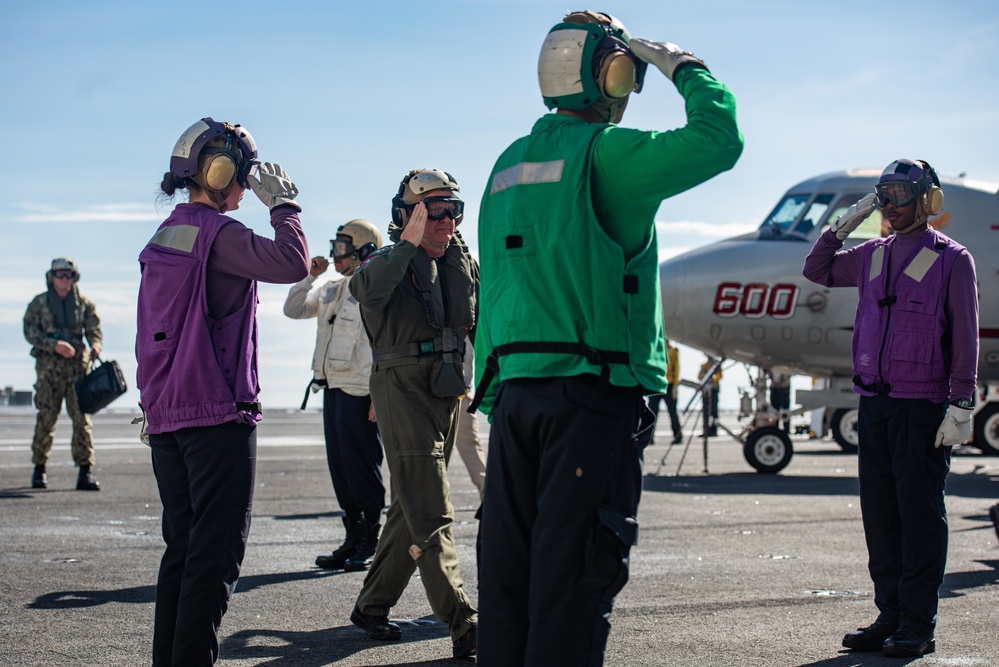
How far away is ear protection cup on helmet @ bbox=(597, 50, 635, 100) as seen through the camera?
3619 millimetres

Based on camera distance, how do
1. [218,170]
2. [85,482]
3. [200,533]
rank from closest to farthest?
[200,533], [218,170], [85,482]

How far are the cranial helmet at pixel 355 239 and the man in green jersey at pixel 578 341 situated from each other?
4414 millimetres

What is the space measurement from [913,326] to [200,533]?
326cm

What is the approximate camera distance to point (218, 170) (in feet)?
14.9

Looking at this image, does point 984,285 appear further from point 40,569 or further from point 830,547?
point 40,569

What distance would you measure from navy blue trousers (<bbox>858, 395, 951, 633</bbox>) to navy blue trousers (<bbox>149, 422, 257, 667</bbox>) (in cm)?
287

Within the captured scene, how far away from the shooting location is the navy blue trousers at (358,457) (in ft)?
26.2

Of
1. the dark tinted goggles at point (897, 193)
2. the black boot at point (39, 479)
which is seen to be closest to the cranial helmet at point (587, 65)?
the dark tinted goggles at point (897, 193)

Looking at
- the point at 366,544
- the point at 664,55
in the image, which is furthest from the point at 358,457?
the point at 664,55

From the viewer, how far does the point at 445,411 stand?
18.6ft

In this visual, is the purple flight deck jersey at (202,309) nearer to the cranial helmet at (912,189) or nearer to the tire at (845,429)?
the cranial helmet at (912,189)

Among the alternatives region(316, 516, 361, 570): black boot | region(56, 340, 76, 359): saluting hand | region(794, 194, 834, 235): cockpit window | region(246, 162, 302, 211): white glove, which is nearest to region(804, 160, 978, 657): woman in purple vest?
region(246, 162, 302, 211): white glove

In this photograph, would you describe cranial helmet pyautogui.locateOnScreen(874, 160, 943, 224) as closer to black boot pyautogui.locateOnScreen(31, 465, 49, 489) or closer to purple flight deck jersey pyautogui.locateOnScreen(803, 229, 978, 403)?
purple flight deck jersey pyautogui.locateOnScreen(803, 229, 978, 403)

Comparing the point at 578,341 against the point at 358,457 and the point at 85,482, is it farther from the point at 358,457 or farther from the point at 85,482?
the point at 85,482
